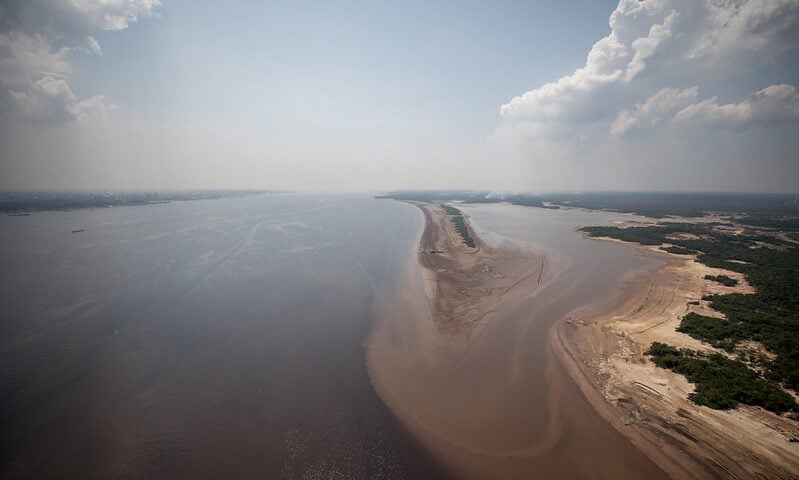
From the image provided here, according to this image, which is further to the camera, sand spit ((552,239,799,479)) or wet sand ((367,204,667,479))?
wet sand ((367,204,667,479))

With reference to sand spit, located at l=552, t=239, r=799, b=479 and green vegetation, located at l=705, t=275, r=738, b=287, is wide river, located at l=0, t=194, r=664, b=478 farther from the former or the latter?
green vegetation, located at l=705, t=275, r=738, b=287

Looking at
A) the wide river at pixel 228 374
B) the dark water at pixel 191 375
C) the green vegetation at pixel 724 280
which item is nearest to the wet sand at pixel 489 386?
the wide river at pixel 228 374

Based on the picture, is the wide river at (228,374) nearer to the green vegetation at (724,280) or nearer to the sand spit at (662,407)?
the sand spit at (662,407)

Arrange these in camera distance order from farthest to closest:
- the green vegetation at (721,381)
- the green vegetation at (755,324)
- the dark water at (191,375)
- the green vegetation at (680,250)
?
the green vegetation at (680,250)
the green vegetation at (755,324)
the green vegetation at (721,381)
the dark water at (191,375)

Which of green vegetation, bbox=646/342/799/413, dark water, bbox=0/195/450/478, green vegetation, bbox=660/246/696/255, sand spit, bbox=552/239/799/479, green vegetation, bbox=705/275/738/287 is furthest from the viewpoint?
green vegetation, bbox=660/246/696/255

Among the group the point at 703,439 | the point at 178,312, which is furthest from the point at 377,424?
the point at 178,312

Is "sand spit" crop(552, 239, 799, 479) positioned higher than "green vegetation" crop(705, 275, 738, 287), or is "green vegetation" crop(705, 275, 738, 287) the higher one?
"green vegetation" crop(705, 275, 738, 287)

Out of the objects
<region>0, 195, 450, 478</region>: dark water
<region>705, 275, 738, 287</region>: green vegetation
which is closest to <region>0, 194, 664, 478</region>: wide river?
<region>0, 195, 450, 478</region>: dark water
